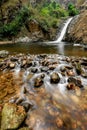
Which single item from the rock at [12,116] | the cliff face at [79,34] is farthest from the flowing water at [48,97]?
the cliff face at [79,34]

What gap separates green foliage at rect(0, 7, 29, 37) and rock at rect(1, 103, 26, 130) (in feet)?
78.4

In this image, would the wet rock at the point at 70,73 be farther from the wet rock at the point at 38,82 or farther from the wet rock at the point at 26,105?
the wet rock at the point at 26,105

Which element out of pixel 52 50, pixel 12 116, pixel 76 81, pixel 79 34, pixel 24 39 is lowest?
pixel 24 39

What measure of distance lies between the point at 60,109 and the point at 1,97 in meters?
2.12

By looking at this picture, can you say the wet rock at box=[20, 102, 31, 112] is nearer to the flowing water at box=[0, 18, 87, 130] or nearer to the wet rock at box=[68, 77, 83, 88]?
the flowing water at box=[0, 18, 87, 130]

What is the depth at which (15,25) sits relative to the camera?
2844cm

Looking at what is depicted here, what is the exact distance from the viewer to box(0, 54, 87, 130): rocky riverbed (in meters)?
4.73

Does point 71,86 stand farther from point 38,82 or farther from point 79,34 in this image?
point 79,34

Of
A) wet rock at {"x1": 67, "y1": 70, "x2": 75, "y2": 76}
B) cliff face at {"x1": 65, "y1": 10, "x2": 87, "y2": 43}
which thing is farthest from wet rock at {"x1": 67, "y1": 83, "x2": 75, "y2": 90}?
cliff face at {"x1": 65, "y1": 10, "x2": 87, "y2": 43}

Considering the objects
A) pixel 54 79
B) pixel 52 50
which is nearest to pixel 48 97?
pixel 54 79

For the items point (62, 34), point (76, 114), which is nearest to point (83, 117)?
point (76, 114)

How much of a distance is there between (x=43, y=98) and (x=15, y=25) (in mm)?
24140

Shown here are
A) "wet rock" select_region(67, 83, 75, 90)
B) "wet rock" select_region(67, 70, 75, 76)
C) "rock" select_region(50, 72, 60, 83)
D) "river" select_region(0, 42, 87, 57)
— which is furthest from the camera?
"river" select_region(0, 42, 87, 57)

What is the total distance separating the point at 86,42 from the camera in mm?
20188
